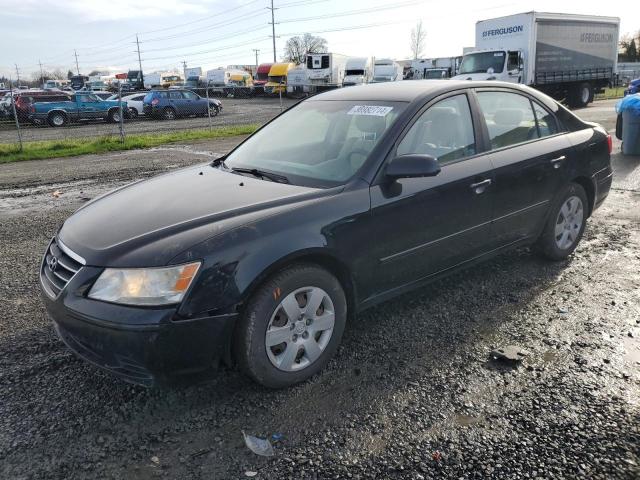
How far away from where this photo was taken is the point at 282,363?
2861mm

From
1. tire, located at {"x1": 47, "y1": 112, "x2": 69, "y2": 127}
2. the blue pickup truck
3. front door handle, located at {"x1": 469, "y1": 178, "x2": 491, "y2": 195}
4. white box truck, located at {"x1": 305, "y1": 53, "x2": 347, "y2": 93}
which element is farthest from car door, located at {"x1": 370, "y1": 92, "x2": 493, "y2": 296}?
white box truck, located at {"x1": 305, "y1": 53, "x2": 347, "y2": 93}

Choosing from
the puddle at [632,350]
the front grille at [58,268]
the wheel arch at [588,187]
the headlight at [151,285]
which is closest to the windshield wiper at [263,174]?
the headlight at [151,285]

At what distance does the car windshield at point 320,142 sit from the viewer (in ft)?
11.0

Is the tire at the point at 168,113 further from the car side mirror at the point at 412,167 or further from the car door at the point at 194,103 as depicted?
the car side mirror at the point at 412,167

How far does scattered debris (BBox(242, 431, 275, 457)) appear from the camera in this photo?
96.7 inches

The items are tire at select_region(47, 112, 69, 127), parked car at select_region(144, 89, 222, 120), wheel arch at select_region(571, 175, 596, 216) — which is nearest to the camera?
wheel arch at select_region(571, 175, 596, 216)

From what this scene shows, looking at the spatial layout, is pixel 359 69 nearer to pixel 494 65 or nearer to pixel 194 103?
pixel 194 103

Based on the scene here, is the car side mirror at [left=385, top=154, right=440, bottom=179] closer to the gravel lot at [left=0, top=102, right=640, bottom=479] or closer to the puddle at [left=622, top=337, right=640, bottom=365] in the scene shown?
the gravel lot at [left=0, top=102, right=640, bottom=479]

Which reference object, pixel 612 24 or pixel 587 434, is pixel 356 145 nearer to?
pixel 587 434

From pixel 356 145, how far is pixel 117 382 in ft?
6.83

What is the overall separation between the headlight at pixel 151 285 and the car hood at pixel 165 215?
0.05 meters

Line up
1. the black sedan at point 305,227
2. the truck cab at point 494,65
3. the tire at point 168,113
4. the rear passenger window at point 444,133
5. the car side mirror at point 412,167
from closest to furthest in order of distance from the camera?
1. the black sedan at point 305,227
2. the car side mirror at point 412,167
3. the rear passenger window at point 444,133
4. the truck cab at point 494,65
5. the tire at point 168,113

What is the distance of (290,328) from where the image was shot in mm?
2863

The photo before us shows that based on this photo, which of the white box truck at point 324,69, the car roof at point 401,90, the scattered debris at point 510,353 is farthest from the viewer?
the white box truck at point 324,69
